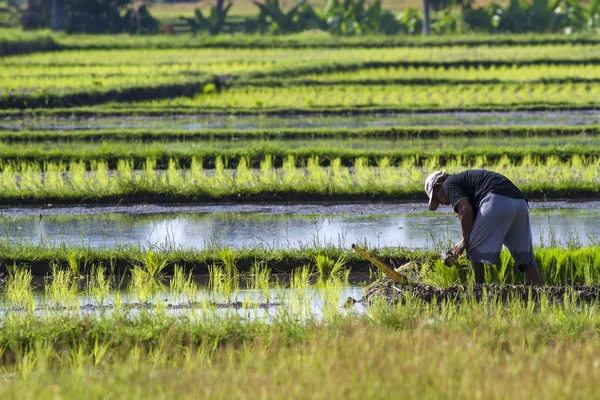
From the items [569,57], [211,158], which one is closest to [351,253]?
[211,158]

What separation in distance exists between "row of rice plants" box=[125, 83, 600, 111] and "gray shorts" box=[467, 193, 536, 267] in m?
13.4

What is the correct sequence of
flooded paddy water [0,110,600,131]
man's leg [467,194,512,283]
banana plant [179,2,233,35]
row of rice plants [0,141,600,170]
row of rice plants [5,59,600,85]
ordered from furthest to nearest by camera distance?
banana plant [179,2,233,35]
row of rice plants [5,59,600,85]
flooded paddy water [0,110,600,131]
row of rice plants [0,141,600,170]
man's leg [467,194,512,283]

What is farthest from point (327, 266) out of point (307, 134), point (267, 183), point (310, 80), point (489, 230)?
point (310, 80)

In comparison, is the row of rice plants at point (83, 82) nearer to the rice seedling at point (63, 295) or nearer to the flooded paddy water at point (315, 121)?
the flooded paddy water at point (315, 121)

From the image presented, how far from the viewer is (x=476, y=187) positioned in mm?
6465

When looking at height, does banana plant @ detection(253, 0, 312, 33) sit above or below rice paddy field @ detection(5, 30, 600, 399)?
above

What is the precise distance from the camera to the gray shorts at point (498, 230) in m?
6.32

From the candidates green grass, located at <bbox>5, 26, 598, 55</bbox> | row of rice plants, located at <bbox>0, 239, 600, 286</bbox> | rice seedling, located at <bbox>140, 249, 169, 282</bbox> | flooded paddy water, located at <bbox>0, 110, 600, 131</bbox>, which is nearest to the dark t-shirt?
row of rice plants, located at <bbox>0, 239, 600, 286</bbox>

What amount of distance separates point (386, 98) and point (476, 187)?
1519 centimetres

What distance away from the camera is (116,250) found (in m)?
7.98

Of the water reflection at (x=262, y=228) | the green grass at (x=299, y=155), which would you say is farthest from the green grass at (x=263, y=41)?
the water reflection at (x=262, y=228)

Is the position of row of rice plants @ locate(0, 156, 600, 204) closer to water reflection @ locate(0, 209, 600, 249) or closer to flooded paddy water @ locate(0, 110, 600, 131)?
water reflection @ locate(0, 209, 600, 249)

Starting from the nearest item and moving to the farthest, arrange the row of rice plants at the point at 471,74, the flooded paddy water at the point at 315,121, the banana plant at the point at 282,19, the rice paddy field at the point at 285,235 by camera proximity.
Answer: the rice paddy field at the point at 285,235 → the flooded paddy water at the point at 315,121 → the row of rice plants at the point at 471,74 → the banana plant at the point at 282,19

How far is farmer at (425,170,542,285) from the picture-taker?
634 centimetres
